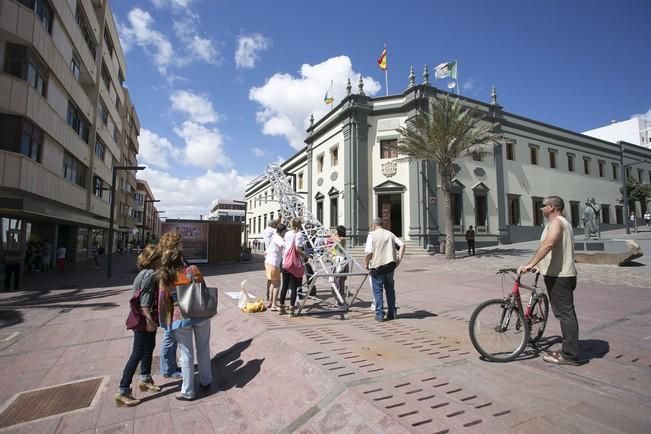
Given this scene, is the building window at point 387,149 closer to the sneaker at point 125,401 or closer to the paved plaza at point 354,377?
the paved plaza at point 354,377

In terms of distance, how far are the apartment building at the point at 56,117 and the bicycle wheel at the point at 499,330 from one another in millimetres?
14832

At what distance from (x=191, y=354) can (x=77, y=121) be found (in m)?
21.4

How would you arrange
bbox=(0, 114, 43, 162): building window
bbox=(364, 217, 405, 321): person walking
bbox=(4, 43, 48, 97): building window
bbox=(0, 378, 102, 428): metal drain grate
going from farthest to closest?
1. bbox=(4, 43, 48, 97): building window
2. bbox=(0, 114, 43, 162): building window
3. bbox=(364, 217, 405, 321): person walking
4. bbox=(0, 378, 102, 428): metal drain grate

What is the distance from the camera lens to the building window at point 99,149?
22859 mm

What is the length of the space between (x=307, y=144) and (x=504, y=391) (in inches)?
1166

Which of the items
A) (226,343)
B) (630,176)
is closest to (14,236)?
(226,343)

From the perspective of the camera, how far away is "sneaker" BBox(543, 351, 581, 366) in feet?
11.4

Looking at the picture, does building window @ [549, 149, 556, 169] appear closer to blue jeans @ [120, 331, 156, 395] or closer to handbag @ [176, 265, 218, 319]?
handbag @ [176, 265, 218, 319]

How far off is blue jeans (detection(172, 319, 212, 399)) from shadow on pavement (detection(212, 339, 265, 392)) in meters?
0.29

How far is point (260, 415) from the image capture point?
2832 mm

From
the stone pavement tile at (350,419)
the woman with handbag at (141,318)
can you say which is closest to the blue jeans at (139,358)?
the woman with handbag at (141,318)

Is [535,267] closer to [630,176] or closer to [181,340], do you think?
[181,340]

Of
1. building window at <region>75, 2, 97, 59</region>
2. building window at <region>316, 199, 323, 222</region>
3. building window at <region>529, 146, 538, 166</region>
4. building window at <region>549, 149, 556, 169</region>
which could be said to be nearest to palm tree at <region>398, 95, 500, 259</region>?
building window at <region>316, 199, 323, 222</region>

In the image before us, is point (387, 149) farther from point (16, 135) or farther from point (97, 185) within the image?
point (97, 185)
